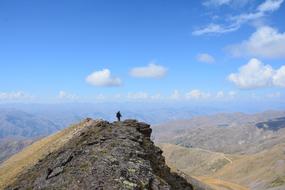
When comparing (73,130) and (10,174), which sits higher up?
(73,130)

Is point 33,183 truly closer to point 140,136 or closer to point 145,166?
point 145,166

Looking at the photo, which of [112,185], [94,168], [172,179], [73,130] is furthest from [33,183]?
[73,130]

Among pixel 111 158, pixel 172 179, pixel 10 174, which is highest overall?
pixel 111 158

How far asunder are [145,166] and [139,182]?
119 inches

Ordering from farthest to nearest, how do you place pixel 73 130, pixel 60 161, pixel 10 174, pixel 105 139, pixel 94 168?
pixel 73 130 < pixel 10 174 < pixel 105 139 < pixel 60 161 < pixel 94 168

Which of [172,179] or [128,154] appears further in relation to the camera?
[172,179]

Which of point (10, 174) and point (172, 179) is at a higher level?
point (172, 179)

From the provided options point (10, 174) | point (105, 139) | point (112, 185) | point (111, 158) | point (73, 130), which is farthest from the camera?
point (73, 130)

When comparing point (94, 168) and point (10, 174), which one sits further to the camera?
point (10, 174)

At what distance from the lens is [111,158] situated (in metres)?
25.4

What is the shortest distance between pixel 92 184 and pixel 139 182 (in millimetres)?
2702

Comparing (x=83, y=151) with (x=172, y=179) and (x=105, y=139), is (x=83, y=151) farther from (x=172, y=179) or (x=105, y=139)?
(x=172, y=179)

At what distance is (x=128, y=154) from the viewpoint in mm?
26859

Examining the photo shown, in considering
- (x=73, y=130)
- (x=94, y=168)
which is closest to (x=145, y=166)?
(x=94, y=168)
